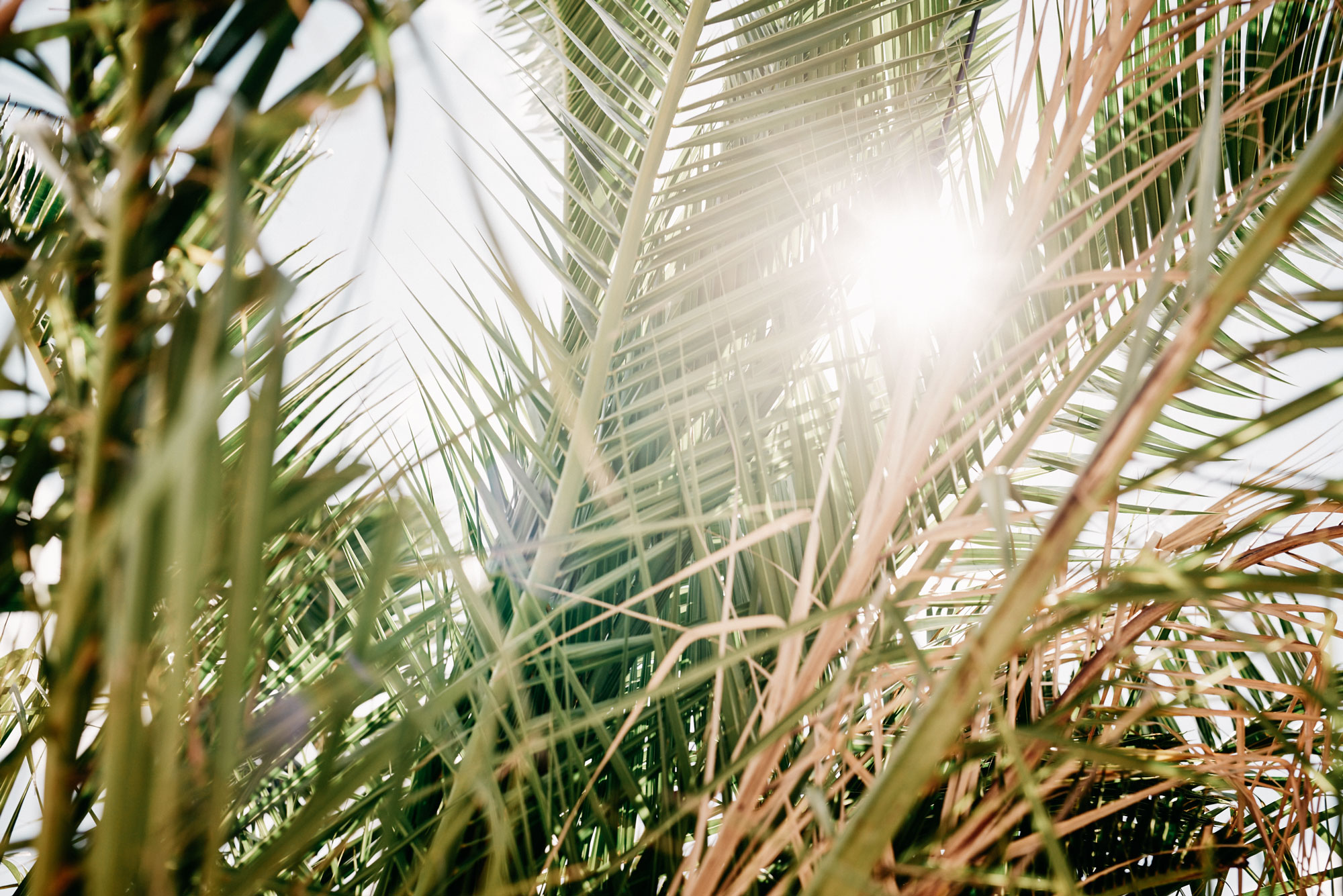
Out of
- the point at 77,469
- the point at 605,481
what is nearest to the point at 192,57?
the point at 77,469

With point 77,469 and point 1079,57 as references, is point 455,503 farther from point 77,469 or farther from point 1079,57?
point 1079,57

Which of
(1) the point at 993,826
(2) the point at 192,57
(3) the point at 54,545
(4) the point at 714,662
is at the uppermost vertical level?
(2) the point at 192,57

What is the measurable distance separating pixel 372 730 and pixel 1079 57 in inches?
20.8

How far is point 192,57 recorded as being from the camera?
209mm

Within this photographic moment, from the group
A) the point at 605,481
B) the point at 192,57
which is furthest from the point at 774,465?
the point at 192,57

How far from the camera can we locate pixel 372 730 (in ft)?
1.50

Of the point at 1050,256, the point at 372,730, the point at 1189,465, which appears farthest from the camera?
the point at 1050,256

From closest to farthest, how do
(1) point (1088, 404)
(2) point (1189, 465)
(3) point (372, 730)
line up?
(2) point (1189, 465) < (3) point (372, 730) < (1) point (1088, 404)

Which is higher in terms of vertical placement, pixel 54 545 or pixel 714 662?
A: pixel 54 545

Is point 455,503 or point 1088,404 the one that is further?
point 1088,404

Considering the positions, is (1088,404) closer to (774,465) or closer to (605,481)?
→ (774,465)

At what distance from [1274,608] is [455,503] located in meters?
0.61

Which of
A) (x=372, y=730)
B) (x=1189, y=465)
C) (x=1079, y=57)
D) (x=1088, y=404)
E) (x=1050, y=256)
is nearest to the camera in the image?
(x=1189, y=465)

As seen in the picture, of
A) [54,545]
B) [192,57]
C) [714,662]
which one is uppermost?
[192,57]
